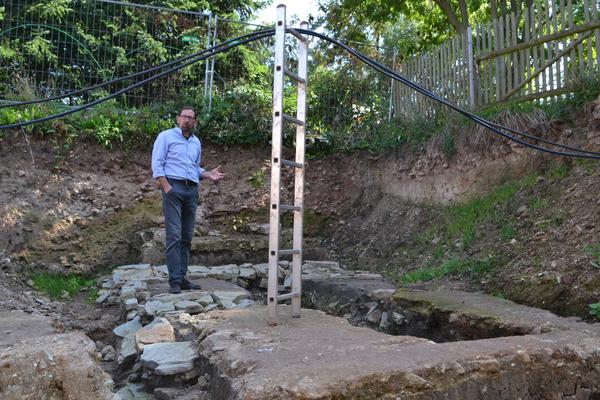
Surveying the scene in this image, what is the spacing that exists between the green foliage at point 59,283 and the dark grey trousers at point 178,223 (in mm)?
2252

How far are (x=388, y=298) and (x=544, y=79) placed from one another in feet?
11.5

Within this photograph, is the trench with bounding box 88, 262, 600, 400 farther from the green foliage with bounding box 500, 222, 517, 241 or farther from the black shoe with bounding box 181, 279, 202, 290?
the green foliage with bounding box 500, 222, 517, 241

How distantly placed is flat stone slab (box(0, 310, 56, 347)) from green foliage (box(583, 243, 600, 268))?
3893 millimetres

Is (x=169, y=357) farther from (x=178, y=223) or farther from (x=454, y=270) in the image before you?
(x=454, y=270)

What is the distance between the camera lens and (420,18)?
13.0m

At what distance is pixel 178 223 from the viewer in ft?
15.9

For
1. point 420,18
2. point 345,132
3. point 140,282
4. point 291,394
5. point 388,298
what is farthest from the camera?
point 420,18

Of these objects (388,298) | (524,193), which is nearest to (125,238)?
(388,298)

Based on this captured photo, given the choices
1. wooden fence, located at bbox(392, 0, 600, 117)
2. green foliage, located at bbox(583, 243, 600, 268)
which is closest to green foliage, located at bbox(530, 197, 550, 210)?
green foliage, located at bbox(583, 243, 600, 268)

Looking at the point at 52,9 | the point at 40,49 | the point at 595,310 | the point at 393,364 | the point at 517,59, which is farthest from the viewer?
the point at 52,9

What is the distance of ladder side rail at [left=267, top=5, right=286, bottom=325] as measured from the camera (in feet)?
10.3

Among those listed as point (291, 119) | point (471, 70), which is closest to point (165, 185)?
point (291, 119)

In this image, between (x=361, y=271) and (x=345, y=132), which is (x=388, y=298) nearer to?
(x=361, y=271)

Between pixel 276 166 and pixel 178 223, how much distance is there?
1989 millimetres
